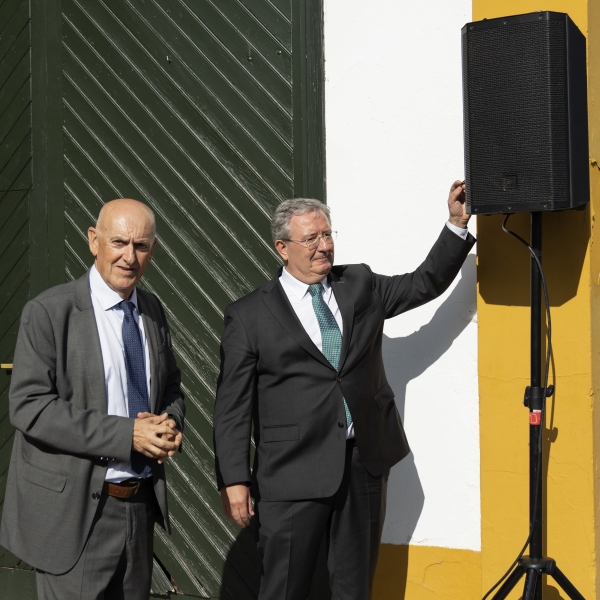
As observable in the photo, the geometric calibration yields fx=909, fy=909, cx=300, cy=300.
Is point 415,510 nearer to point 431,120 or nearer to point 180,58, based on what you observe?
point 431,120

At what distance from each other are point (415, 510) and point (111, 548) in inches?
61.7

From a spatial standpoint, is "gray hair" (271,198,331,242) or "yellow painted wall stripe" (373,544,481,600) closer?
"gray hair" (271,198,331,242)

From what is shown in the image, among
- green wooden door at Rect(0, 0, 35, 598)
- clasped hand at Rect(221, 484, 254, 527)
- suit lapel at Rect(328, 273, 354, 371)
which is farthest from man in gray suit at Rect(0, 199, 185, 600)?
green wooden door at Rect(0, 0, 35, 598)

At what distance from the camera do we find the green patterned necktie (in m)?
3.59

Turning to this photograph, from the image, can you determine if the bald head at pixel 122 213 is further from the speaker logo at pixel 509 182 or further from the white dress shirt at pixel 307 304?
the speaker logo at pixel 509 182

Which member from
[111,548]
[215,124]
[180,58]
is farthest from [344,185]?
[111,548]

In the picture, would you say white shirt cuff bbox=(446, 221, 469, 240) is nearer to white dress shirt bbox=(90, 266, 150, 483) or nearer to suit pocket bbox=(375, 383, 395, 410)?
suit pocket bbox=(375, 383, 395, 410)

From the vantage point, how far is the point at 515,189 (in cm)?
340

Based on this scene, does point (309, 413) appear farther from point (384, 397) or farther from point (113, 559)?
point (113, 559)

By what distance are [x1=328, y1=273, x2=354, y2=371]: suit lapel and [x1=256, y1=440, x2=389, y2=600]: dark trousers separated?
1.25ft

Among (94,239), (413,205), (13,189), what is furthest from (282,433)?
(13,189)

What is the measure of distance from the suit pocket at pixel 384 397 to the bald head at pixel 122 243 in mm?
1097

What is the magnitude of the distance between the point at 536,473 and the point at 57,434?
1.74 m

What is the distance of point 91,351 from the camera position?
3.15 meters
